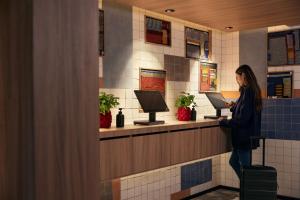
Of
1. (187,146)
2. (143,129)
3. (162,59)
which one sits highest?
(162,59)

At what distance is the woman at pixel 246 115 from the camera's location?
14.3 ft

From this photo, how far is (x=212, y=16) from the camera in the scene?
4703 millimetres

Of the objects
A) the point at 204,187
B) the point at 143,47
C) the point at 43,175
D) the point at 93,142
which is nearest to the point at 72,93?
the point at 93,142

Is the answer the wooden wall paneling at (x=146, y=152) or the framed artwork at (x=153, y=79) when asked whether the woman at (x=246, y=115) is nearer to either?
the framed artwork at (x=153, y=79)

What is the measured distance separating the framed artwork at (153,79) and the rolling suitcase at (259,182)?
143cm

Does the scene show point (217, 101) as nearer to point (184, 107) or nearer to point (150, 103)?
point (184, 107)

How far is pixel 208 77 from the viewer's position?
5773 millimetres

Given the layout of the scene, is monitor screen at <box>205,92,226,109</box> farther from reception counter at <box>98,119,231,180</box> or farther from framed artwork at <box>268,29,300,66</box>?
framed artwork at <box>268,29,300,66</box>

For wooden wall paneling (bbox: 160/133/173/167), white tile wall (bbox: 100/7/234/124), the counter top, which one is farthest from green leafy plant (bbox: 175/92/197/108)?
wooden wall paneling (bbox: 160/133/173/167)

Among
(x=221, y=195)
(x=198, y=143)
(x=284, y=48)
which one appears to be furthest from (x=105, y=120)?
(x=284, y=48)

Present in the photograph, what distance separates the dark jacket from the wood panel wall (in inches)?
105

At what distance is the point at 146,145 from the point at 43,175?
1796mm

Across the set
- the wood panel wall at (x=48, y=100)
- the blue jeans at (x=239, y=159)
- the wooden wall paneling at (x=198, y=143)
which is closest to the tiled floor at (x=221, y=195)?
the blue jeans at (x=239, y=159)

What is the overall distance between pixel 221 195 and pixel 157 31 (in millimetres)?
2898
